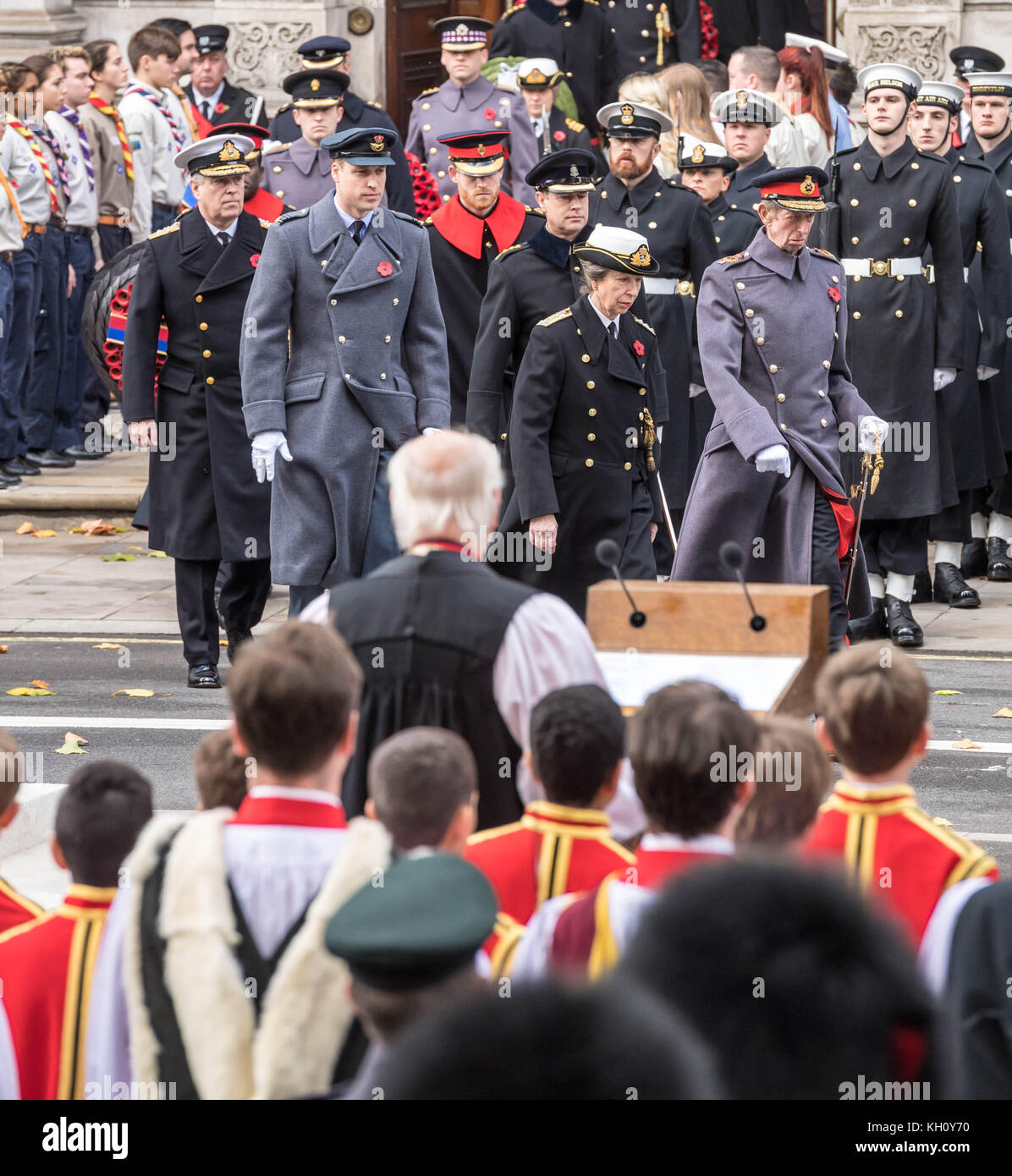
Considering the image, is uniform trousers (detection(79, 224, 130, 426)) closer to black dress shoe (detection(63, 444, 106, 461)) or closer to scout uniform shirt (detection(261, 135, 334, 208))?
black dress shoe (detection(63, 444, 106, 461))

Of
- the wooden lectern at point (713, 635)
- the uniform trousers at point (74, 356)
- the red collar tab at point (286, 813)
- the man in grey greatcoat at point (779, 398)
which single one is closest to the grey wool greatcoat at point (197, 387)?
the man in grey greatcoat at point (779, 398)

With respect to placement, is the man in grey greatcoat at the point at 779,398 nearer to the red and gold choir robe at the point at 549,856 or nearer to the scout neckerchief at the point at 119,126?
the red and gold choir robe at the point at 549,856

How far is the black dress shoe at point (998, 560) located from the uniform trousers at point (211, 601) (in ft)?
13.1

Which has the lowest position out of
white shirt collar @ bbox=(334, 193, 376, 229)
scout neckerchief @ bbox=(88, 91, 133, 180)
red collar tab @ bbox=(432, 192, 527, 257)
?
red collar tab @ bbox=(432, 192, 527, 257)

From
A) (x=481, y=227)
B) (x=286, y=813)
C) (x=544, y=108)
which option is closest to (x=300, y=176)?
(x=481, y=227)

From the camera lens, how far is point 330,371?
782 cm

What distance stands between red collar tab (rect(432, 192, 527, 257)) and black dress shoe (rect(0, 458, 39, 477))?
4470mm

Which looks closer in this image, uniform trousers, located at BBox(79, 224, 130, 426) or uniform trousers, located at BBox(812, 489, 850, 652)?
uniform trousers, located at BBox(812, 489, 850, 652)

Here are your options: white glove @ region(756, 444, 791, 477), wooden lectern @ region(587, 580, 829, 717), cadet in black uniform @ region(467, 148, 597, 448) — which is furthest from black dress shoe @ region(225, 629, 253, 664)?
wooden lectern @ region(587, 580, 829, 717)

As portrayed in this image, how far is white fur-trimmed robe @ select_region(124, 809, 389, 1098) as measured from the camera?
2879 mm

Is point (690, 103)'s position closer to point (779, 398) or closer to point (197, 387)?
point (197, 387)

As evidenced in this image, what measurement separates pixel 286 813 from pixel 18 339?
34.6 ft
